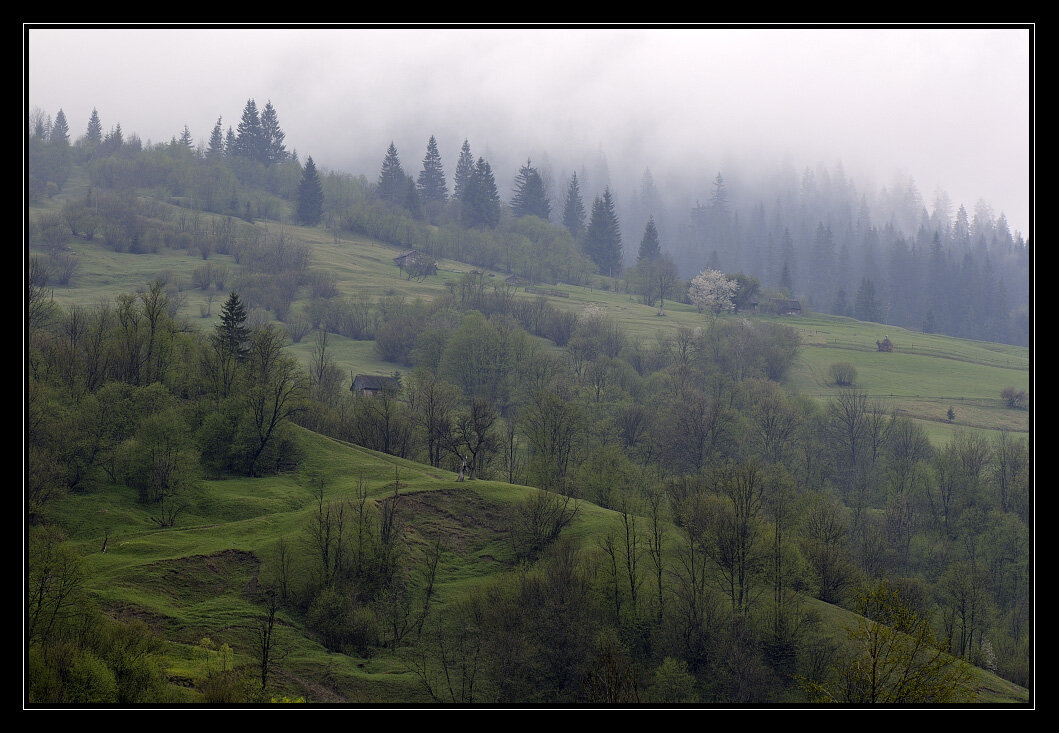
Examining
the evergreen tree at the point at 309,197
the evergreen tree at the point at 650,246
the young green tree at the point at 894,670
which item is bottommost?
the young green tree at the point at 894,670

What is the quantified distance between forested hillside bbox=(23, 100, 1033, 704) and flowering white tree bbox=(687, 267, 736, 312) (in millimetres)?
5748

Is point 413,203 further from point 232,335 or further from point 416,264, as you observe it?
point 232,335

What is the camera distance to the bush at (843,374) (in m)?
117

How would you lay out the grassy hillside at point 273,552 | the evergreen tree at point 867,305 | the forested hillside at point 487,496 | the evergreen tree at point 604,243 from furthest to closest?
the evergreen tree at point 604,243 → the evergreen tree at point 867,305 → the forested hillside at point 487,496 → the grassy hillside at point 273,552

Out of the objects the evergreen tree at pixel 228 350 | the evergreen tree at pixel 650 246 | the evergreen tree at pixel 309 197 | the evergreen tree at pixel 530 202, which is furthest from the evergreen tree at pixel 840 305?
the evergreen tree at pixel 228 350

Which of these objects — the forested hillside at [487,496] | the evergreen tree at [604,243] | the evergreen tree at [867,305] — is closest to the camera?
the forested hillside at [487,496]

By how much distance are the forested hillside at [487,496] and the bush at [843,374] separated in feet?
2.57

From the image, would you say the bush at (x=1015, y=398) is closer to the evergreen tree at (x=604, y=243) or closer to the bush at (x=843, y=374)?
the bush at (x=843, y=374)

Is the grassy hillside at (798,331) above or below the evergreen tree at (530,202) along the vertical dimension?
below

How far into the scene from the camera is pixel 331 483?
2411 inches

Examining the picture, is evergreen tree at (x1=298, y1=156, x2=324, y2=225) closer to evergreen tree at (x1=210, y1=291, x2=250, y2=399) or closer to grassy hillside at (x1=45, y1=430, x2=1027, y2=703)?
evergreen tree at (x1=210, y1=291, x2=250, y2=399)

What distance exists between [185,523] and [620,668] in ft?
99.6
